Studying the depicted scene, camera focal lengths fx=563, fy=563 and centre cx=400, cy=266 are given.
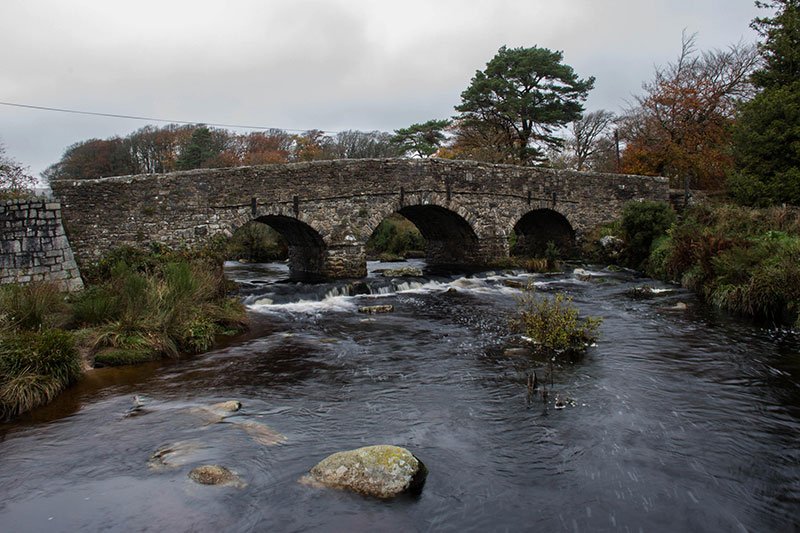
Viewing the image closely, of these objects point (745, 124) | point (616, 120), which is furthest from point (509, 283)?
Answer: point (616, 120)

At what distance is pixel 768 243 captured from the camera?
12422 millimetres

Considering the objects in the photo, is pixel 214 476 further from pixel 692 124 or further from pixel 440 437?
pixel 692 124

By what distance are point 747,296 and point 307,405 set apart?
931 cm

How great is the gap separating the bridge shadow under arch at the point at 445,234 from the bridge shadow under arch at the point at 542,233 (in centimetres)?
314

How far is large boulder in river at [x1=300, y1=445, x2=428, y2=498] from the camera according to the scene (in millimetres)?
4672

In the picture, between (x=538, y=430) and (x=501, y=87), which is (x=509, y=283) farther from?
(x=501, y=87)

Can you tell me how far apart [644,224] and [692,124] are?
10503 millimetres

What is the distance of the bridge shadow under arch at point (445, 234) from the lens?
20.4 meters

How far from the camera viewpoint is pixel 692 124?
1049 inches

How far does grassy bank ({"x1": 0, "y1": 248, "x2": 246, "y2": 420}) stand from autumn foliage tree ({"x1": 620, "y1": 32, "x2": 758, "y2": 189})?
22425mm

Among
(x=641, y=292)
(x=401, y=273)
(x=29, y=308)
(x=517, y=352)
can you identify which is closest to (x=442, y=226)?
(x=401, y=273)

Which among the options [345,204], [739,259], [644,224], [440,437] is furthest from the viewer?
[644,224]

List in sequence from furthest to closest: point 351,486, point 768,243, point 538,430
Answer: point 768,243 → point 538,430 → point 351,486

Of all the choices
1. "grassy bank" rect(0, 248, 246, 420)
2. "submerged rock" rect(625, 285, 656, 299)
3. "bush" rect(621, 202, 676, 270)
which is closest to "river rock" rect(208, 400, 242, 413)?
"grassy bank" rect(0, 248, 246, 420)
